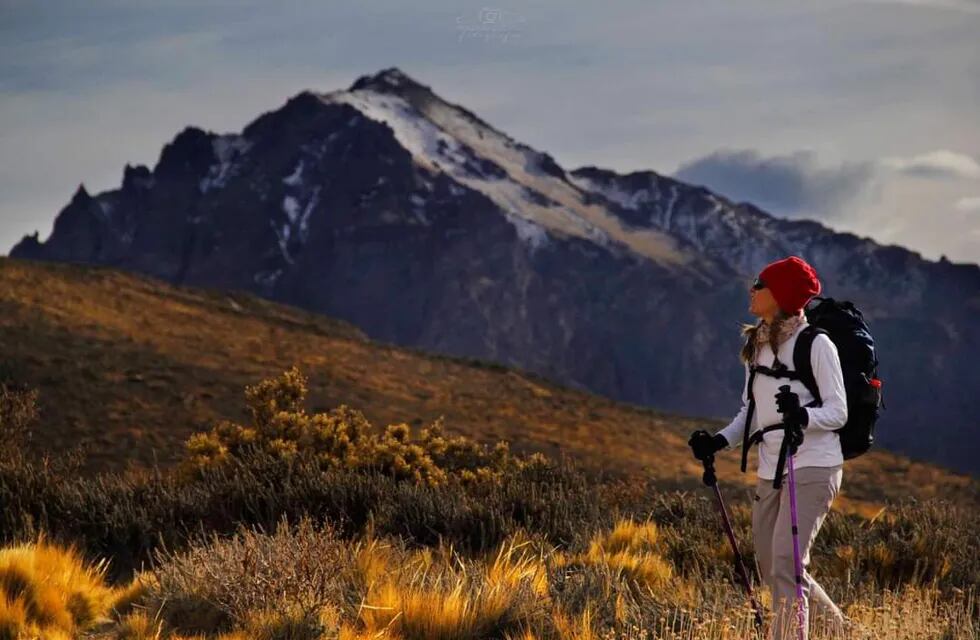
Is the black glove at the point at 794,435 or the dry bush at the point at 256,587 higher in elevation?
the black glove at the point at 794,435

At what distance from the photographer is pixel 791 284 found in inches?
210

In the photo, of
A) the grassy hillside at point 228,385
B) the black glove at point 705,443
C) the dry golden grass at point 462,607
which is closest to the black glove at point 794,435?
the black glove at point 705,443

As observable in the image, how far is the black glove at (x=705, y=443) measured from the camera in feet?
18.0

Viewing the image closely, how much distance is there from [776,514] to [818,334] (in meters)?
1.05

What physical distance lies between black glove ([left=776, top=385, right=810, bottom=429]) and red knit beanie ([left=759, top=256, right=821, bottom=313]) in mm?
610

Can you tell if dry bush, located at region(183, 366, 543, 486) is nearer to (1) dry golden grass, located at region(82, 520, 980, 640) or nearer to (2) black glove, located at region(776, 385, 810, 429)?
(1) dry golden grass, located at region(82, 520, 980, 640)

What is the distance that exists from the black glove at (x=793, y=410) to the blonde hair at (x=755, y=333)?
474 mm

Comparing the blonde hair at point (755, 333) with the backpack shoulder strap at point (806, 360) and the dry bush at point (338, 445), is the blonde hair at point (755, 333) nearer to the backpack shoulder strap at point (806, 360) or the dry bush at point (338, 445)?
the backpack shoulder strap at point (806, 360)

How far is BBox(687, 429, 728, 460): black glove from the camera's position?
5.49m

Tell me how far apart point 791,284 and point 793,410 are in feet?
2.58

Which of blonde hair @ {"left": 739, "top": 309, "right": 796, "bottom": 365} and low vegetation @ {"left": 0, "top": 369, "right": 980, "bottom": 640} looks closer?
low vegetation @ {"left": 0, "top": 369, "right": 980, "bottom": 640}

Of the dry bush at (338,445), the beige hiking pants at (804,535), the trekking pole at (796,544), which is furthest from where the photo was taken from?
the dry bush at (338,445)

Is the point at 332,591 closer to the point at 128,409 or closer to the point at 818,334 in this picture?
the point at 818,334

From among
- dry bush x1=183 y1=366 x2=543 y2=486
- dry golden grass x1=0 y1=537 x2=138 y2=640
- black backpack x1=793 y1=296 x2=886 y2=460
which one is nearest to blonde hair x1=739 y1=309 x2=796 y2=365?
black backpack x1=793 y1=296 x2=886 y2=460
